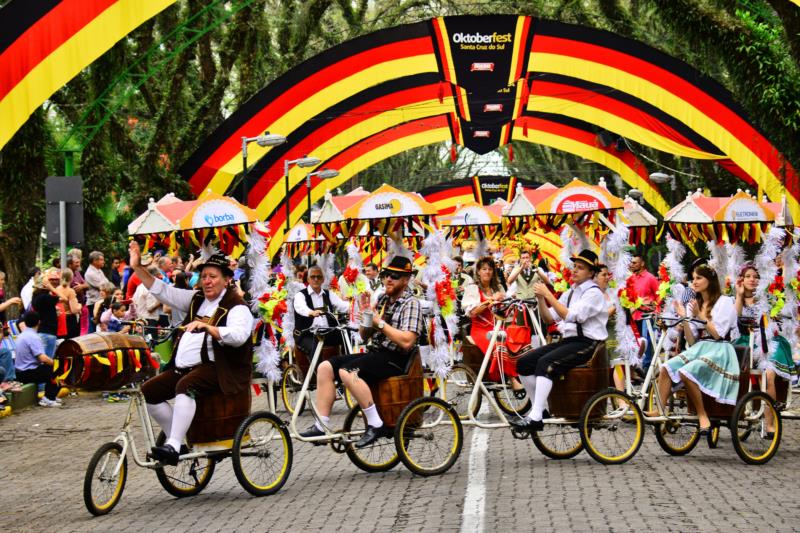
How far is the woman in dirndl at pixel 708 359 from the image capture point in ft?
36.3

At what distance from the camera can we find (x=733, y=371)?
36.6 ft

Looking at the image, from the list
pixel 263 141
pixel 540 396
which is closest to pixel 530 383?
pixel 540 396

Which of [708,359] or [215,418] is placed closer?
[215,418]

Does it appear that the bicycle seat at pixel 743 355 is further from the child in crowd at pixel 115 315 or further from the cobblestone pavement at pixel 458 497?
the child in crowd at pixel 115 315

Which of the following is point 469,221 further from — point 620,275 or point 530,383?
point 530,383

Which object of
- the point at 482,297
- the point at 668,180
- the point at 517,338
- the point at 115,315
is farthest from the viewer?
the point at 668,180

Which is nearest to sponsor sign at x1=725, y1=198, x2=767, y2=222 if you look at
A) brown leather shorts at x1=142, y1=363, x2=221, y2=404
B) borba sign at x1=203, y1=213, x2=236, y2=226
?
borba sign at x1=203, y1=213, x2=236, y2=226

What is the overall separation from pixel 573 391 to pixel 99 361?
13.7 feet

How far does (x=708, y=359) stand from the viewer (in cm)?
1110

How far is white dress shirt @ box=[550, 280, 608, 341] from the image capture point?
11.0 meters

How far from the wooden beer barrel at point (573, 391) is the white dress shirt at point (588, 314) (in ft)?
0.85

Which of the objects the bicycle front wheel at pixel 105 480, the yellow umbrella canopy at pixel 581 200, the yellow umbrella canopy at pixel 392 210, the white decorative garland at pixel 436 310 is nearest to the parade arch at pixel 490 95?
the yellow umbrella canopy at pixel 581 200

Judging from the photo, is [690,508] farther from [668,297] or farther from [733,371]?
[668,297]

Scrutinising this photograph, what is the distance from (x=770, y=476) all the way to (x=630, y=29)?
2432cm
